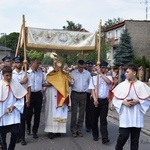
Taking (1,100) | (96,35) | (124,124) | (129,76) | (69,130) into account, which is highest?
(96,35)

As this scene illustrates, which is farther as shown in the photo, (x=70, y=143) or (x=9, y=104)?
(x=70, y=143)

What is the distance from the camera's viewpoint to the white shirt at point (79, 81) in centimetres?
884

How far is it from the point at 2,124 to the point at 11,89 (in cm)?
62

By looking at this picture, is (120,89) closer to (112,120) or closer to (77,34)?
(77,34)

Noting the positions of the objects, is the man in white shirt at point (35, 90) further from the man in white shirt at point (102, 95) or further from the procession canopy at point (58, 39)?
the man in white shirt at point (102, 95)

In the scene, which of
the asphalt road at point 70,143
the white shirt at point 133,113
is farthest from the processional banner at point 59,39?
the white shirt at point 133,113

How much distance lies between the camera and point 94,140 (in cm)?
825

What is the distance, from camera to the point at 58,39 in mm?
8344

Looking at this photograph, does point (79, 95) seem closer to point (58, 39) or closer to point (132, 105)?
point (58, 39)

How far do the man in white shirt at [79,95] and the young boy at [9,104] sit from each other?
9.88 ft

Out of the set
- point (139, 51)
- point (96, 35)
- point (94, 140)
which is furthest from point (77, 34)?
point (139, 51)

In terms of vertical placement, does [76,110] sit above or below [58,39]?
below

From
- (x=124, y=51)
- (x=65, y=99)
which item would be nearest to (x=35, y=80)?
(x=65, y=99)

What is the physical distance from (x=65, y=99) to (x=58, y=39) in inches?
59.7
